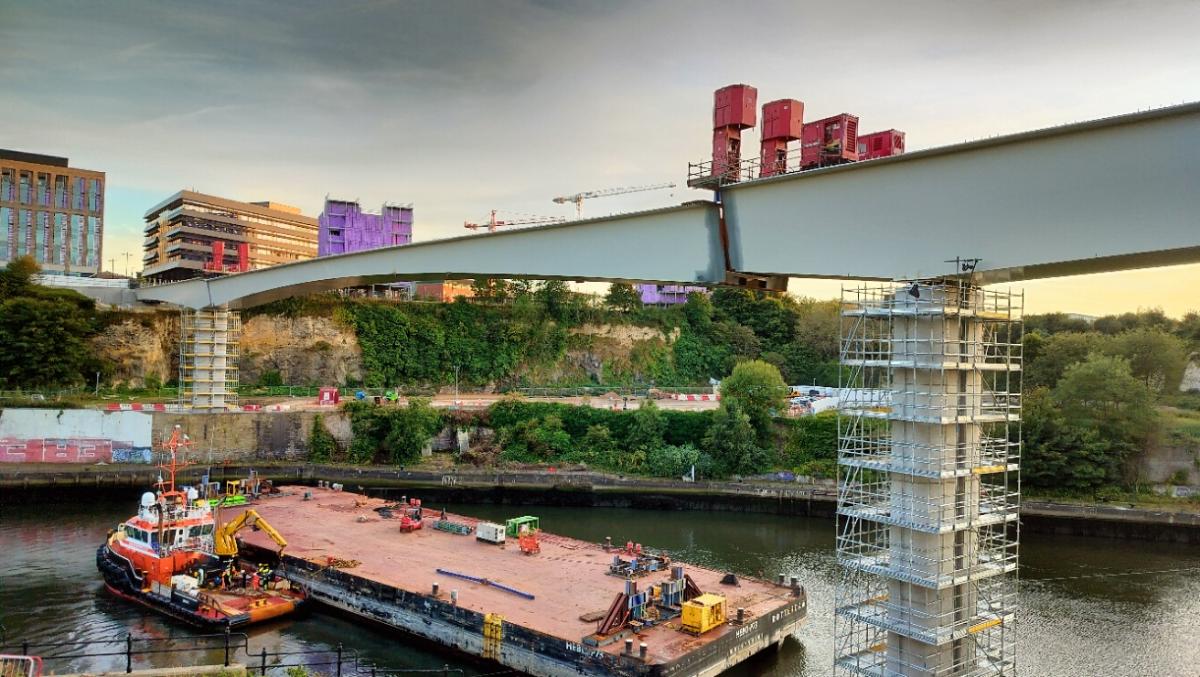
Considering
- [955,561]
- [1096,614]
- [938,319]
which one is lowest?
[1096,614]

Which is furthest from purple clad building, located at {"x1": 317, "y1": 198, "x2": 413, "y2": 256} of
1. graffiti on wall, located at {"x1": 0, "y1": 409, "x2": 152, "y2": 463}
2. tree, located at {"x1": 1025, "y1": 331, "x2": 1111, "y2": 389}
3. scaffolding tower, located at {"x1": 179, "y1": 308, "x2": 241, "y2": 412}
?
tree, located at {"x1": 1025, "y1": 331, "x2": 1111, "y2": 389}

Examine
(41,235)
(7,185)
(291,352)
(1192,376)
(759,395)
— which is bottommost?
(759,395)

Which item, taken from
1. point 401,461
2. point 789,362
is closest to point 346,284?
point 401,461

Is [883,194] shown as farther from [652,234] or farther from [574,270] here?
[574,270]

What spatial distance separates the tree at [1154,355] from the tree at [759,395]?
22.3 metres

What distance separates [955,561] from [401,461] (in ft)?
116

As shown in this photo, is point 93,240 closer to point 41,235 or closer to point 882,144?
point 41,235

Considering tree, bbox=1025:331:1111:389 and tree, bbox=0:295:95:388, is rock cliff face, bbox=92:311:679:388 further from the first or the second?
tree, bbox=1025:331:1111:389

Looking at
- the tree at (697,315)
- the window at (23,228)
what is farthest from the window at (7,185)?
the tree at (697,315)

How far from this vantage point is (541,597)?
2230 cm

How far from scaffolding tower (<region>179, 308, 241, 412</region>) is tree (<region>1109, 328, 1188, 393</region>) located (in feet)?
178

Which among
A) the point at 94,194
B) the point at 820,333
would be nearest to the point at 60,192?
the point at 94,194

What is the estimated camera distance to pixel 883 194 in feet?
51.0

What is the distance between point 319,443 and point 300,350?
11.9 m
